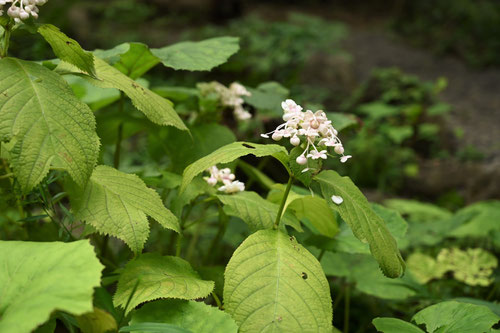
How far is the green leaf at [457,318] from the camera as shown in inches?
43.9

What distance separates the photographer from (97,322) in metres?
0.97

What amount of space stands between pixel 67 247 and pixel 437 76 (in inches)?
290

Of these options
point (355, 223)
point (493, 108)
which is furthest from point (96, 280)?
point (493, 108)

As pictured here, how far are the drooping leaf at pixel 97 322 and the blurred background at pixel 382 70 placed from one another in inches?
45.3

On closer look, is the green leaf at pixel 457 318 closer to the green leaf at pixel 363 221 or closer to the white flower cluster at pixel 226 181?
the green leaf at pixel 363 221

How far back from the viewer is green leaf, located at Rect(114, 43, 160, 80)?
1542 millimetres

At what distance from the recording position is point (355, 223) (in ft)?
3.43

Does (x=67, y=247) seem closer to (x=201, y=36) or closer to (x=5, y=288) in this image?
(x=5, y=288)

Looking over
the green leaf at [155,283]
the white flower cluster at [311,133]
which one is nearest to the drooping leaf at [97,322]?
the green leaf at [155,283]

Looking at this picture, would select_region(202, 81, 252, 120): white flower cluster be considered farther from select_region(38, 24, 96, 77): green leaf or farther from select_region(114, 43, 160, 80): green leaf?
select_region(38, 24, 96, 77): green leaf

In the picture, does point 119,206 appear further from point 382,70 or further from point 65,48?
point 382,70

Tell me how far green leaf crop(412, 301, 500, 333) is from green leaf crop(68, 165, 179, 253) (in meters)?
0.71

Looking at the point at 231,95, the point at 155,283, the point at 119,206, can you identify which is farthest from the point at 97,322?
the point at 231,95

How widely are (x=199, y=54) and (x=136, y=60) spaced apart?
22 centimetres
